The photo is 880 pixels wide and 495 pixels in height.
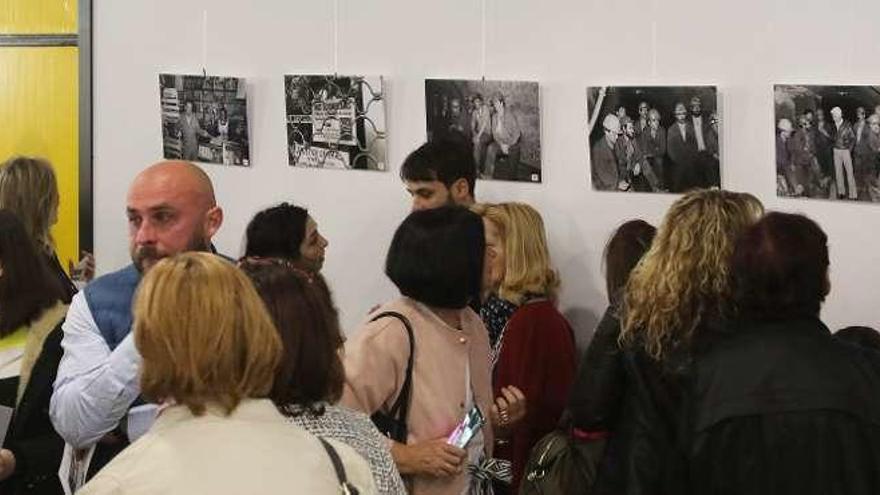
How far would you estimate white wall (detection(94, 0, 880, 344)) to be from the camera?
4.43m

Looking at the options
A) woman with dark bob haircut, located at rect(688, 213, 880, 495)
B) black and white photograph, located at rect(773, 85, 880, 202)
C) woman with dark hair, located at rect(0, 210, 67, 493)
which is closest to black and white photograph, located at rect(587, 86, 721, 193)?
black and white photograph, located at rect(773, 85, 880, 202)

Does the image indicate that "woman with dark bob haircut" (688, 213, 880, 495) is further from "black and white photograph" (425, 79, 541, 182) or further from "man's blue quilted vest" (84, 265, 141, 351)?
"black and white photograph" (425, 79, 541, 182)

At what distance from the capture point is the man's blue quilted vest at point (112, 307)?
357 cm

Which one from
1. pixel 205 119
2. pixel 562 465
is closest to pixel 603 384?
pixel 562 465

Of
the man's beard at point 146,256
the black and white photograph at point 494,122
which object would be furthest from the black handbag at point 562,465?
the man's beard at point 146,256

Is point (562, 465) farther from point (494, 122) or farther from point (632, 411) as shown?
point (494, 122)

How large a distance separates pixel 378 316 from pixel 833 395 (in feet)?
3.86

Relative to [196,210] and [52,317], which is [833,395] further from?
[52,317]

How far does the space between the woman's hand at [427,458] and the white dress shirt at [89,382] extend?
2.28 ft

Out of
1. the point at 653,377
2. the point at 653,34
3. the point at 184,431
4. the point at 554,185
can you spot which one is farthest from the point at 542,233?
the point at 184,431

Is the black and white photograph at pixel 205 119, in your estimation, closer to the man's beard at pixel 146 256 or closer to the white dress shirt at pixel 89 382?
the man's beard at pixel 146 256

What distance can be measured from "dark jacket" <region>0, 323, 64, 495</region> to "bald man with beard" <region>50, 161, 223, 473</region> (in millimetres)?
371

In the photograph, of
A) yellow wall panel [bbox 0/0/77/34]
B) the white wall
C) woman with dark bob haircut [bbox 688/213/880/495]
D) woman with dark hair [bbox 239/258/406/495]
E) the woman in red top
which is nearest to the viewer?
woman with dark hair [bbox 239/258/406/495]

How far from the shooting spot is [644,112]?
4781 millimetres
